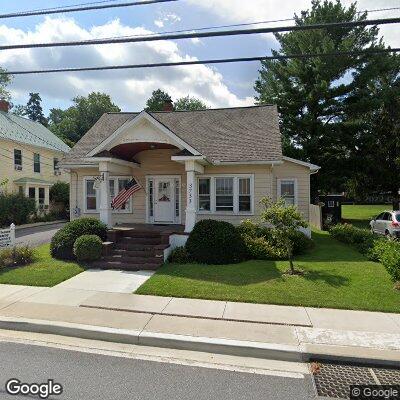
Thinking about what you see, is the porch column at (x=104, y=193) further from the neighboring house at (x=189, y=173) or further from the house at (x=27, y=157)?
the house at (x=27, y=157)

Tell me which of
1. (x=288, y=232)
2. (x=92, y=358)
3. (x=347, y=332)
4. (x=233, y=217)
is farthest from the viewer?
(x=233, y=217)

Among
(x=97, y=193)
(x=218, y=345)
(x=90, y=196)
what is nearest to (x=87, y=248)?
(x=97, y=193)

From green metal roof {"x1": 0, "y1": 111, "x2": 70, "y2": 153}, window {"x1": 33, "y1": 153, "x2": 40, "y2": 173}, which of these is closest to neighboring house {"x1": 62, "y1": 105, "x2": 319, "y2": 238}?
green metal roof {"x1": 0, "y1": 111, "x2": 70, "y2": 153}

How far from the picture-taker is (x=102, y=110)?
217ft

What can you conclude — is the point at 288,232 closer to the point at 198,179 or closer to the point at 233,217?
the point at 233,217

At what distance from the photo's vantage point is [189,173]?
13.9 metres

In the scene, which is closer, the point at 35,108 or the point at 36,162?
the point at 36,162

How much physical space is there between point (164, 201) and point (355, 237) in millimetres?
8594

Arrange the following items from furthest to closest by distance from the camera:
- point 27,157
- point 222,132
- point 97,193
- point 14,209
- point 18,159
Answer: point 27,157 → point 18,159 → point 14,209 → point 222,132 → point 97,193

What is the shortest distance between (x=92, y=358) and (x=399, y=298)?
687 cm

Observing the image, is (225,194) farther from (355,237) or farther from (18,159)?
(18,159)

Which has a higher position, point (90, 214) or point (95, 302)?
point (90, 214)

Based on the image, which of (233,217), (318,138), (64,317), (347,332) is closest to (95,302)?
(64,317)

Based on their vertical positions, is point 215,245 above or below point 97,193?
below
